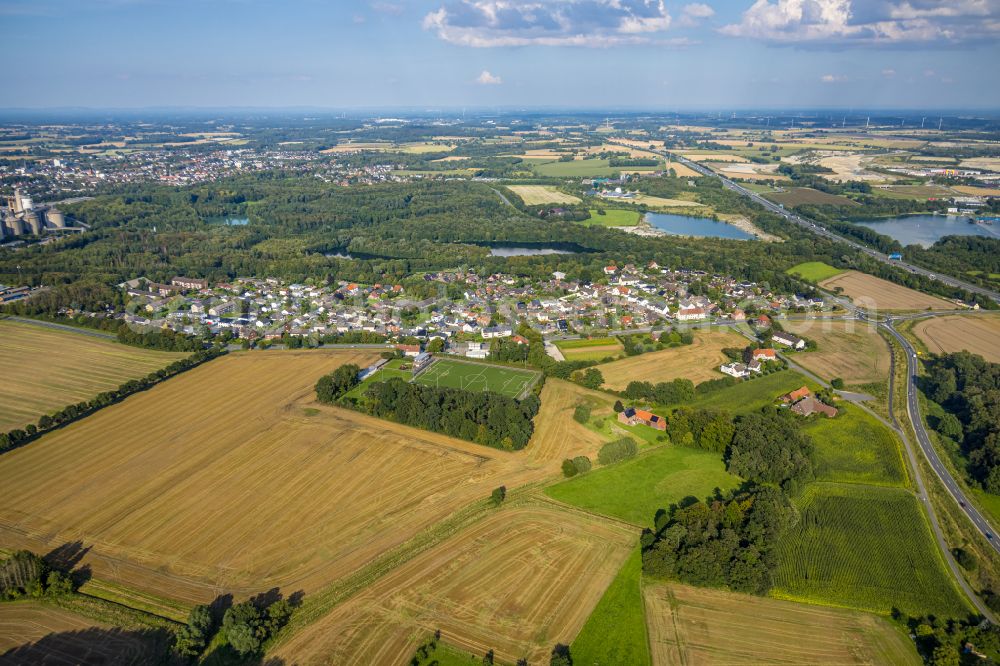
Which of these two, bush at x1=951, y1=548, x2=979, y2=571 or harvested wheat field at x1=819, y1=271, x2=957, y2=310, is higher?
harvested wheat field at x1=819, y1=271, x2=957, y2=310

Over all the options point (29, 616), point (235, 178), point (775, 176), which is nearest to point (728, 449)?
point (29, 616)

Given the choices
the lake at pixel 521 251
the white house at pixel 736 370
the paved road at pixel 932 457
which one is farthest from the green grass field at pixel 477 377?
the lake at pixel 521 251

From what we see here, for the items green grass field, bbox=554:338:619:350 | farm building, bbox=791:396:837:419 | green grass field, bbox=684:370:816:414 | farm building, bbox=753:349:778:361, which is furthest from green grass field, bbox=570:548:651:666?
farm building, bbox=753:349:778:361

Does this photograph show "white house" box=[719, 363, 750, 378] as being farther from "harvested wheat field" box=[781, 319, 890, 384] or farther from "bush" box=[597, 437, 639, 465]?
"bush" box=[597, 437, 639, 465]

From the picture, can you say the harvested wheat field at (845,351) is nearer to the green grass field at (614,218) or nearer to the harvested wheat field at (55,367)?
the green grass field at (614,218)

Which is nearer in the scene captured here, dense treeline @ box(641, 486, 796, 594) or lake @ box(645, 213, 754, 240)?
dense treeline @ box(641, 486, 796, 594)

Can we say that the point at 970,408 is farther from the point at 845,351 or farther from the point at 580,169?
the point at 580,169

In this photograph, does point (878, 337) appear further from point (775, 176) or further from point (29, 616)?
point (775, 176)
